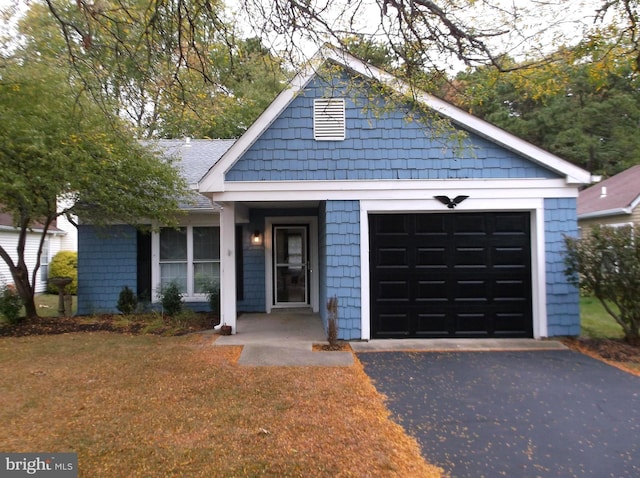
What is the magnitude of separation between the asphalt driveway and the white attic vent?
3.87 meters

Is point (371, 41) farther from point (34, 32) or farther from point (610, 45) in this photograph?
point (34, 32)

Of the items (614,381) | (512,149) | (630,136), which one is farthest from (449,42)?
(630,136)

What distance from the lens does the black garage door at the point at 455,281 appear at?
7441 mm

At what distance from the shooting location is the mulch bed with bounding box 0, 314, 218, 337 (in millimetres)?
8148

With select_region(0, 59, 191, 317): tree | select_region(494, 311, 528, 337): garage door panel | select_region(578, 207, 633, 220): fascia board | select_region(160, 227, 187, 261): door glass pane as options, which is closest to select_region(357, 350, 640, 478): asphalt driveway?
select_region(494, 311, 528, 337): garage door panel

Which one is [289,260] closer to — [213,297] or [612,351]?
[213,297]

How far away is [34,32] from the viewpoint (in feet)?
25.8

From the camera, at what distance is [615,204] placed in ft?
45.7

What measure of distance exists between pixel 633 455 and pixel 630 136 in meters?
23.9

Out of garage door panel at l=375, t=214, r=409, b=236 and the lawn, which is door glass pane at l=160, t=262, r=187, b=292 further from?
garage door panel at l=375, t=214, r=409, b=236

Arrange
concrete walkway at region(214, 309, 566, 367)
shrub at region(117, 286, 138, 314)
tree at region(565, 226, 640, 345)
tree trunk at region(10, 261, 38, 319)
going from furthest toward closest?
shrub at region(117, 286, 138, 314) → tree trunk at region(10, 261, 38, 319) → tree at region(565, 226, 640, 345) → concrete walkway at region(214, 309, 566, 367)

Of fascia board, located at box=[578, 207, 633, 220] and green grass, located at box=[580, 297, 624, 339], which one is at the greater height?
fascia board, located at box=[578, 207, 633, 220]

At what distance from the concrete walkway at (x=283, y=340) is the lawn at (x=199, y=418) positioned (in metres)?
0.30

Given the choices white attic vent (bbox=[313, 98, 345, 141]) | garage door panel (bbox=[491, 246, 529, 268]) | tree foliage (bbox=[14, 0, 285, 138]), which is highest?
tree foliage (bbox=[14, 0, 285, 138])
